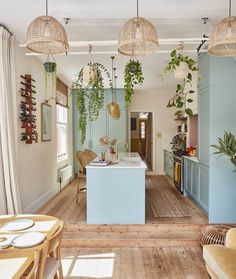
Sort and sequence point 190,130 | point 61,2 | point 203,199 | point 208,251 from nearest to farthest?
point 208,251 < point 61,2 < point 203,199 < point 190,130

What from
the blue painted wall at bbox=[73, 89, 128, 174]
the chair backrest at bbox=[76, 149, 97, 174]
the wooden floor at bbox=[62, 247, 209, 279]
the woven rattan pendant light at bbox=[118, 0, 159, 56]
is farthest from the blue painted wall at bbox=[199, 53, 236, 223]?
the blue painted wall at bbox=[73, 89, 128, 174]

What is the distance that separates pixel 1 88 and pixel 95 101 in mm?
1237

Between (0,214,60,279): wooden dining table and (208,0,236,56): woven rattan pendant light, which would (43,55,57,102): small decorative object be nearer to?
(0,214,60,279): wooden dining table

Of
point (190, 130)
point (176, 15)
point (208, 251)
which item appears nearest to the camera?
point (208, 251)

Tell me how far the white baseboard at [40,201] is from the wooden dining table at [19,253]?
80.2 inches

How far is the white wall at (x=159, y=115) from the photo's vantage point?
7.93 m

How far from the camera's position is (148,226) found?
3.58m

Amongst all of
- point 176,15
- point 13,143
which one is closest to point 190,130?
point 176,15

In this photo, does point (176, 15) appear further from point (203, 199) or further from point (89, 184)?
point (203, 199)

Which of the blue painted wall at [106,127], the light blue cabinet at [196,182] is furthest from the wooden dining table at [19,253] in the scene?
the blue painted wall at [106,127]

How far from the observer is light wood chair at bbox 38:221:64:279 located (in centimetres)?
160

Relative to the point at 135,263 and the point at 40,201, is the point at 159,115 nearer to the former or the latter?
the point at 40,201

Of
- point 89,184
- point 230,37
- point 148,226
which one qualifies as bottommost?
point 148,226

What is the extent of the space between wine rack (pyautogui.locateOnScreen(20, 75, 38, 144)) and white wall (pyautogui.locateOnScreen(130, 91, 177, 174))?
4.23 metres
